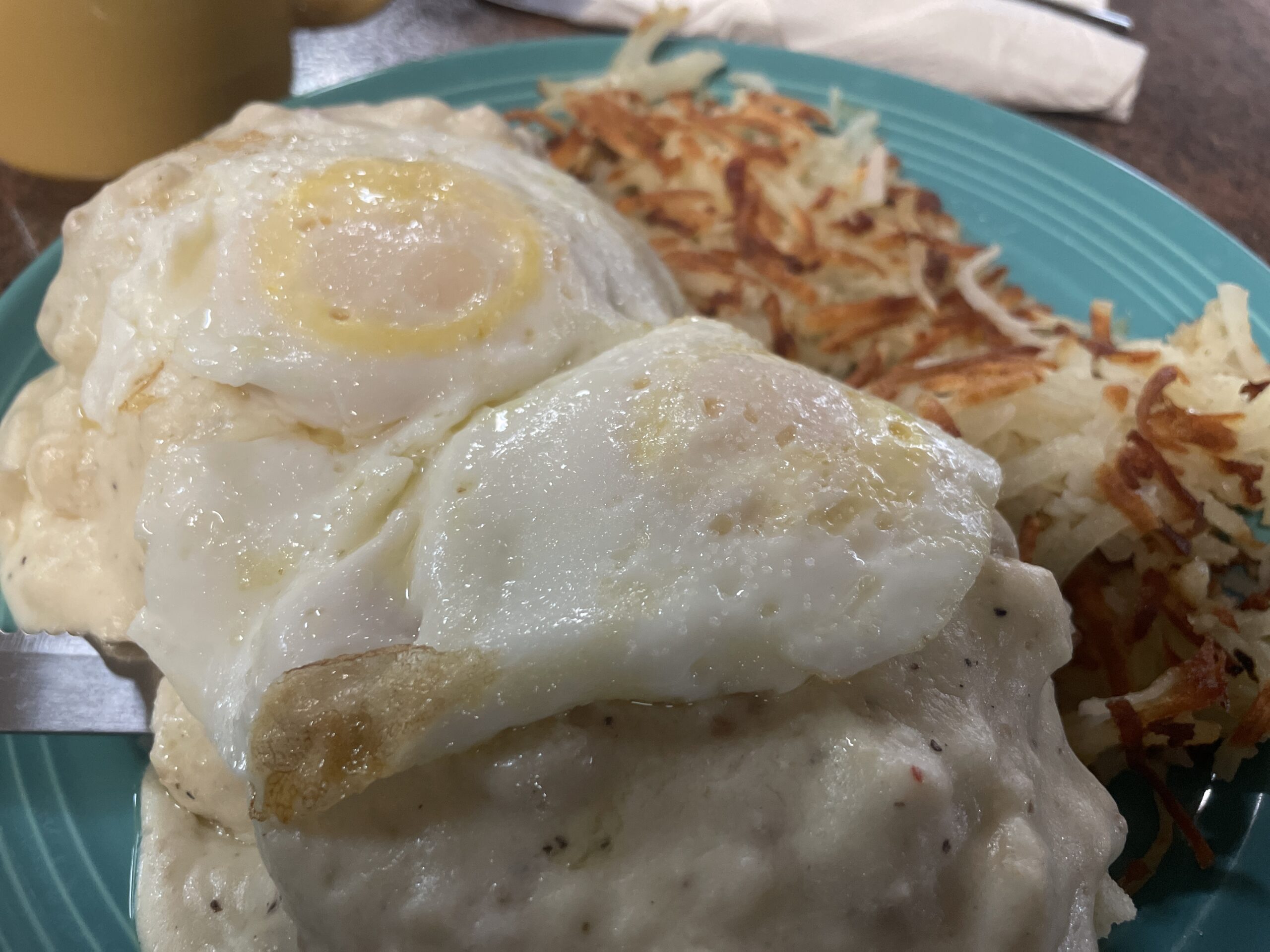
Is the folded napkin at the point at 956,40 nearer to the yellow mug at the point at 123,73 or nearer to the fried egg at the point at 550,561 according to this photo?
the yellow mug at the point at 123,73

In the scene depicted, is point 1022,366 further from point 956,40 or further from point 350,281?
point 956,40

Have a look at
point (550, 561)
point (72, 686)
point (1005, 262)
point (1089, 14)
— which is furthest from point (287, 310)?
point (1089, 14)

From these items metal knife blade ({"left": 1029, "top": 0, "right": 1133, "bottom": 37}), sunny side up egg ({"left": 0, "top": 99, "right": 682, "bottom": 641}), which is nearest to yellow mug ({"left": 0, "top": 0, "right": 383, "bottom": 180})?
sunny side up egg ({"left": 0, "top": 99, "right": 682, "bottom": 641})

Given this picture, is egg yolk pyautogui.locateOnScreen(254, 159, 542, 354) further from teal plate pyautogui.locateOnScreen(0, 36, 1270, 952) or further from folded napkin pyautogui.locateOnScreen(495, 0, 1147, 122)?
folded napkin pyautogui.locateOnScreen(495, 0, 1147, 122)

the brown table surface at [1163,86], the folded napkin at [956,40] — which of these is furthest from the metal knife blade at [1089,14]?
the brown table surface at [1163,86]

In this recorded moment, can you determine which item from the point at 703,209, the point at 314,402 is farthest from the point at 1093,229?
the point at 314,402

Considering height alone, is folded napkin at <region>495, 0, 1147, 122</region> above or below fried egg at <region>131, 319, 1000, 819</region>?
above

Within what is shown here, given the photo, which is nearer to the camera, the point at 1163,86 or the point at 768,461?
the point at 768,461
